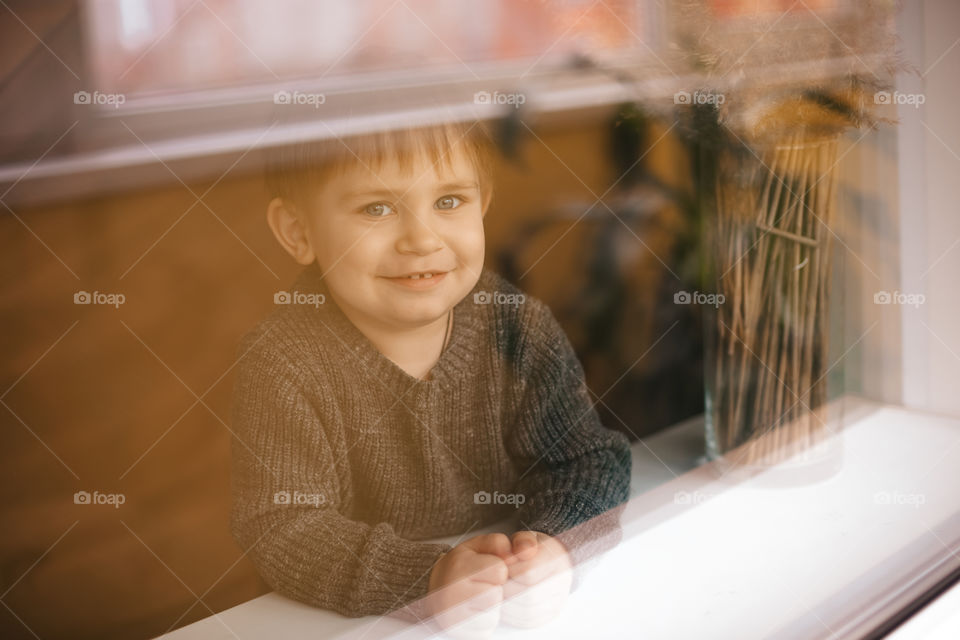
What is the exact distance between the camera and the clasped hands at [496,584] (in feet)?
2.47

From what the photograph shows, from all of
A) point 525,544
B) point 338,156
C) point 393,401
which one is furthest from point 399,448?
point 338,156

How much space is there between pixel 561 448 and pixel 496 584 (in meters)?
0.20

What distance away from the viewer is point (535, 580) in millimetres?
796

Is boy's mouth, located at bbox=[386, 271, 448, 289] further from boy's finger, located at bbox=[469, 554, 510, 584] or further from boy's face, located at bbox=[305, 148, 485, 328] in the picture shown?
boy's finger, located at bbox=[469, 554, 510, 584]

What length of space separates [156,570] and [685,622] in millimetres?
488

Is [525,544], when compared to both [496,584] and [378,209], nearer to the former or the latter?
[496,584]

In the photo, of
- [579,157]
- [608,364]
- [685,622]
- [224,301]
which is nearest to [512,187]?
[579,157]

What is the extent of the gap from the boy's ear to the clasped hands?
307 millimetres

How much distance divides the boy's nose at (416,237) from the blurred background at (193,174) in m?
0.09

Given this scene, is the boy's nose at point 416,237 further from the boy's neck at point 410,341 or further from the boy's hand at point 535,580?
the boy's hand at point 535,580

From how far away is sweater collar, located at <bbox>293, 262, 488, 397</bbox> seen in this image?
77 centimetres

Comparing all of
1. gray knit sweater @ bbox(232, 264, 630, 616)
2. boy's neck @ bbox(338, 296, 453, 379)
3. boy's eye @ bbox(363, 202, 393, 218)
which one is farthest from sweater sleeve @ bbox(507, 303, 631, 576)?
boy's eye @ bbox(363, 202, 393, 218)

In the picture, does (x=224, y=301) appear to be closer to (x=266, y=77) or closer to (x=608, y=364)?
(x=266, y=77)

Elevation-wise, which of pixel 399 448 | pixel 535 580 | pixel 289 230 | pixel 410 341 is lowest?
pixel 535 580
